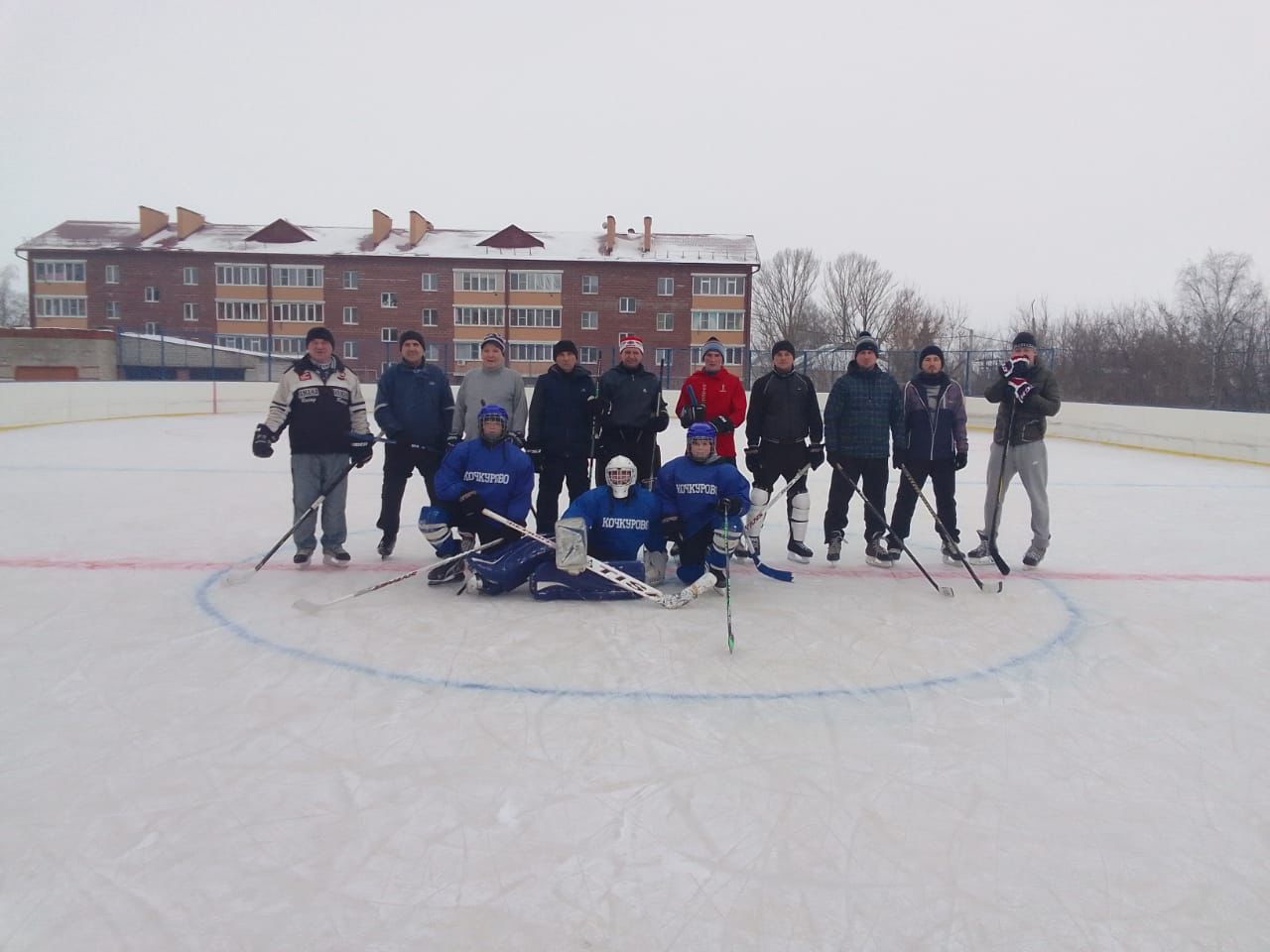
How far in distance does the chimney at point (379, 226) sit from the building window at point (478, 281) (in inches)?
172

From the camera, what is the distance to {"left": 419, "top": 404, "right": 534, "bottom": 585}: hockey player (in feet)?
14.5

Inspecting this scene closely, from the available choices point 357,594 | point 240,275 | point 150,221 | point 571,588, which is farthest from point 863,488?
point 150,221

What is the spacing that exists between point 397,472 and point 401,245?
125ft

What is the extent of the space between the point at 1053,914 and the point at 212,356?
20.4 meters

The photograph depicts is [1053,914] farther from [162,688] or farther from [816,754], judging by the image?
[162,688]

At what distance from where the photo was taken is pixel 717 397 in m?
5.22

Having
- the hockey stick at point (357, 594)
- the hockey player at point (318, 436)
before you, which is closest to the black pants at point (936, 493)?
the hockey stick at point (357, 594)

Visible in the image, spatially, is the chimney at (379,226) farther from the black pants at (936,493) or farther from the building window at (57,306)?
the black pants at (936,493)

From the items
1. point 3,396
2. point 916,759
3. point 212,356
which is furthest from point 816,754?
point 212,356

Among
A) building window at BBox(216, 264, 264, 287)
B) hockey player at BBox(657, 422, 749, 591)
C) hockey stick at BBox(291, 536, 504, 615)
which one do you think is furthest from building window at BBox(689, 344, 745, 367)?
hockey stick at BBox(291, 536, 504, 615)

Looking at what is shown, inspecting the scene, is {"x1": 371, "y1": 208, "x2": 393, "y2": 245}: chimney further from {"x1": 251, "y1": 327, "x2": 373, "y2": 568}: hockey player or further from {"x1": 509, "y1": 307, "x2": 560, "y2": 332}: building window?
{"x1": 251, "y1": 327, "x2": 373, "y2": 568}: hockey player

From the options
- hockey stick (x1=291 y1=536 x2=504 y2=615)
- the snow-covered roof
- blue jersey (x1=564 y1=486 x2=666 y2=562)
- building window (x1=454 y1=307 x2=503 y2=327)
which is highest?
the snow-covered roof

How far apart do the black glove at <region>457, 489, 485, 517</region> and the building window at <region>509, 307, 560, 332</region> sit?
3605 cm

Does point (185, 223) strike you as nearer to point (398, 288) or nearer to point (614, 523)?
point (398, 288)
